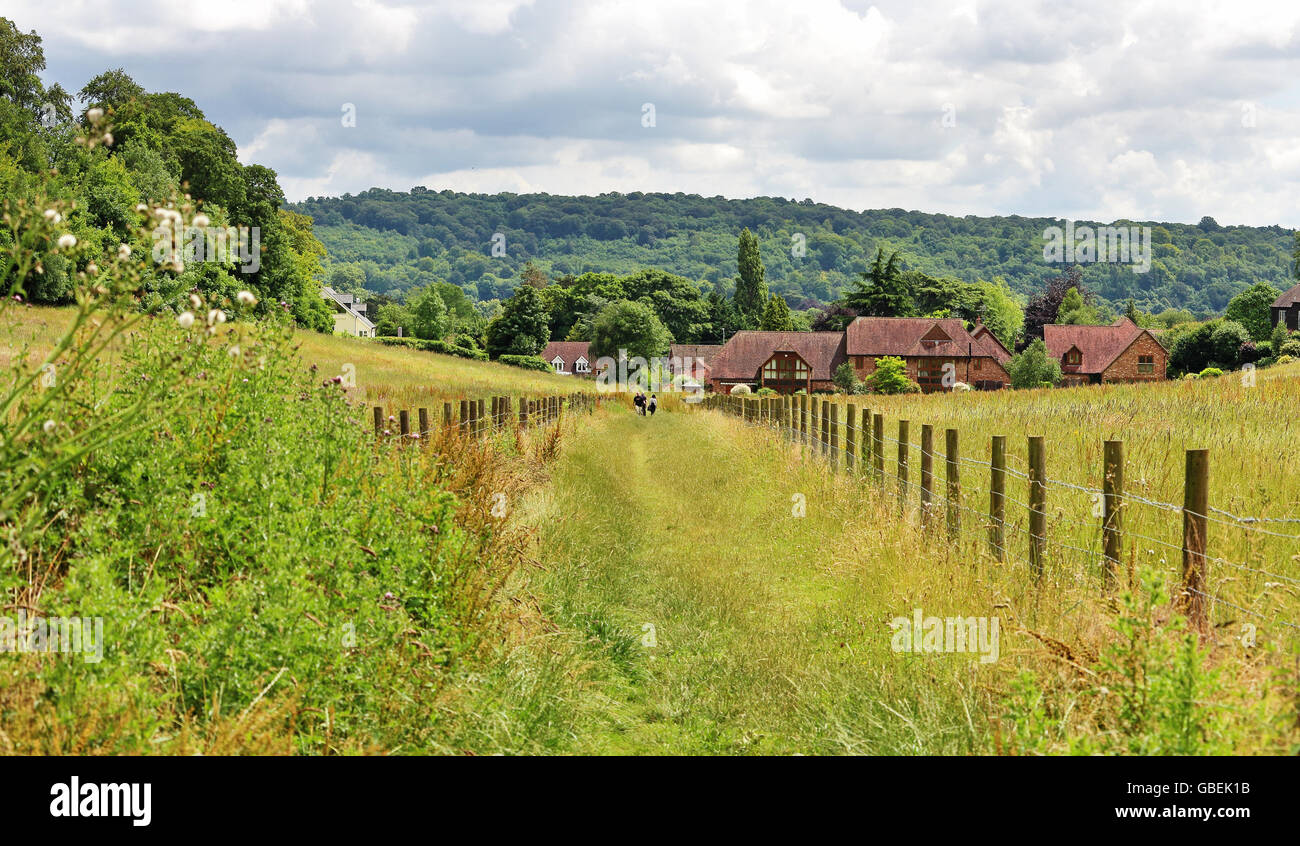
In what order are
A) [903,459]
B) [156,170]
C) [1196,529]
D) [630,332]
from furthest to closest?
[630,332] < [156,170] < [903,459] < [1196,529]

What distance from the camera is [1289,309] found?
3548 inches

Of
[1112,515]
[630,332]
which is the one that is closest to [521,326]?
[630,332]

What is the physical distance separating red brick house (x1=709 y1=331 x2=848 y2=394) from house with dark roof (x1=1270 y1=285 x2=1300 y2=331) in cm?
3839

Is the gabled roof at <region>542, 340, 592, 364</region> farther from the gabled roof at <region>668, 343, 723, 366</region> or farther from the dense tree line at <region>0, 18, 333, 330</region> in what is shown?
the dense tree line at <region>0, 18, 333, 330</region>

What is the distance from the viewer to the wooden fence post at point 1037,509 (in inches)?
274

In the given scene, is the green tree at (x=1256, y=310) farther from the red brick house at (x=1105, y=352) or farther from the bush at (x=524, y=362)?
the bush at (x=524, y=362)

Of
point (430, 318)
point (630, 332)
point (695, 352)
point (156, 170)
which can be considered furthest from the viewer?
point (430, 318)

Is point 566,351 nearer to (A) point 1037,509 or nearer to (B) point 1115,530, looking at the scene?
(A) point 1037,509

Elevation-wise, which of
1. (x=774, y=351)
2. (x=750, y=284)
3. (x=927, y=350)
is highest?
(x=750, y=284)

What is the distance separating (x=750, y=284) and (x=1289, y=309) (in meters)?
57.0

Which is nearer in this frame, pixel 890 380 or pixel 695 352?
pixel 890 380
